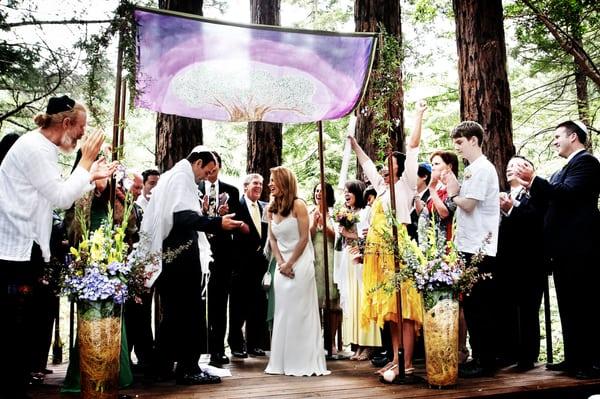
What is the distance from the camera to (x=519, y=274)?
569cm

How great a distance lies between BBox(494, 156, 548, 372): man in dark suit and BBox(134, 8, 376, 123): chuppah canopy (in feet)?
6.20

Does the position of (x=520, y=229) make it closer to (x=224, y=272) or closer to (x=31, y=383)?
(x=224, y=272)

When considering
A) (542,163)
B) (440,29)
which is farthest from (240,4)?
(542,163)

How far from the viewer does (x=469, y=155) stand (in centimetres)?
522

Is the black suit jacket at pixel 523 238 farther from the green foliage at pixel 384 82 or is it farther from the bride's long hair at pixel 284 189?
the bride's long hair at pixel 284 189

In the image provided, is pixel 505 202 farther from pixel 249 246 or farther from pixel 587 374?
pixel 249 246

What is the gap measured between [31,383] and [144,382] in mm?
910

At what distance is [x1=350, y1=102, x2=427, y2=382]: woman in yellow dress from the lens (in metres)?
4.89

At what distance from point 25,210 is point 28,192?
0.40 ft

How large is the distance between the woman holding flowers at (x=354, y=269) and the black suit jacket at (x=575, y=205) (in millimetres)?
1870

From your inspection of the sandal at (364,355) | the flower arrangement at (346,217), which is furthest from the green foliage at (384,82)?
the sandal at (364,355)

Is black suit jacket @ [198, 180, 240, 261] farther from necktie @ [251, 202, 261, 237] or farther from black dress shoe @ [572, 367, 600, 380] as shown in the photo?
black dress shoe @ [572, 367, 600, 380]

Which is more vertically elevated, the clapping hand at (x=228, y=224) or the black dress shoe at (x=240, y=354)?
the clapping hand at (x=228, y=224)

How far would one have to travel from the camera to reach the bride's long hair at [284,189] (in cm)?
557
